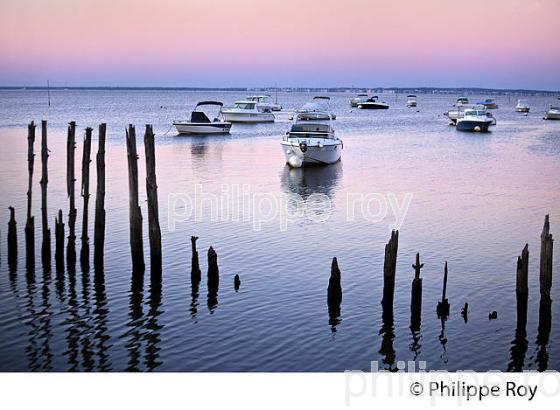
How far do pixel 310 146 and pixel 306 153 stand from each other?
254 mm

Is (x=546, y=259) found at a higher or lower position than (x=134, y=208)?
lower

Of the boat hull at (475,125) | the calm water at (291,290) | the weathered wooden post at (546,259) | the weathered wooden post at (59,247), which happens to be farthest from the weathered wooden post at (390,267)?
the boat hull at (475,125)

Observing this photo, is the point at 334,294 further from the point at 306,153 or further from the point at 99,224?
the point at 306,153

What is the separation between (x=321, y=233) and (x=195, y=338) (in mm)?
5650

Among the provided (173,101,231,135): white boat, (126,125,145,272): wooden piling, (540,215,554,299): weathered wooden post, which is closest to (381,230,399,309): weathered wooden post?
(540,215,554,299): weathered wooden post

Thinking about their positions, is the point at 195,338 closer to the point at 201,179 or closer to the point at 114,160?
the point at 201,179

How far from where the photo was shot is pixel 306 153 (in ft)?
79.9

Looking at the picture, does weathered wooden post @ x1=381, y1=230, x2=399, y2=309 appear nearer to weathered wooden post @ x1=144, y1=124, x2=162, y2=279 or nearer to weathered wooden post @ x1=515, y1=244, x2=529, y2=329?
weathered wooden post @ x1=515, y1=244, x2=529, y2=329

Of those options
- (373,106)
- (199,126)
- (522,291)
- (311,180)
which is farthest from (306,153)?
(373,106)

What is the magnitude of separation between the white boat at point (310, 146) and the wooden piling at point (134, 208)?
45.0ft

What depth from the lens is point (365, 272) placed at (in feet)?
37.5

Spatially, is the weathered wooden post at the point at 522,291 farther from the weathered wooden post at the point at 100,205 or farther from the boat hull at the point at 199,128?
the boat hull at the point at 199,128

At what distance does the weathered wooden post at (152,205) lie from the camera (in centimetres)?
1047
